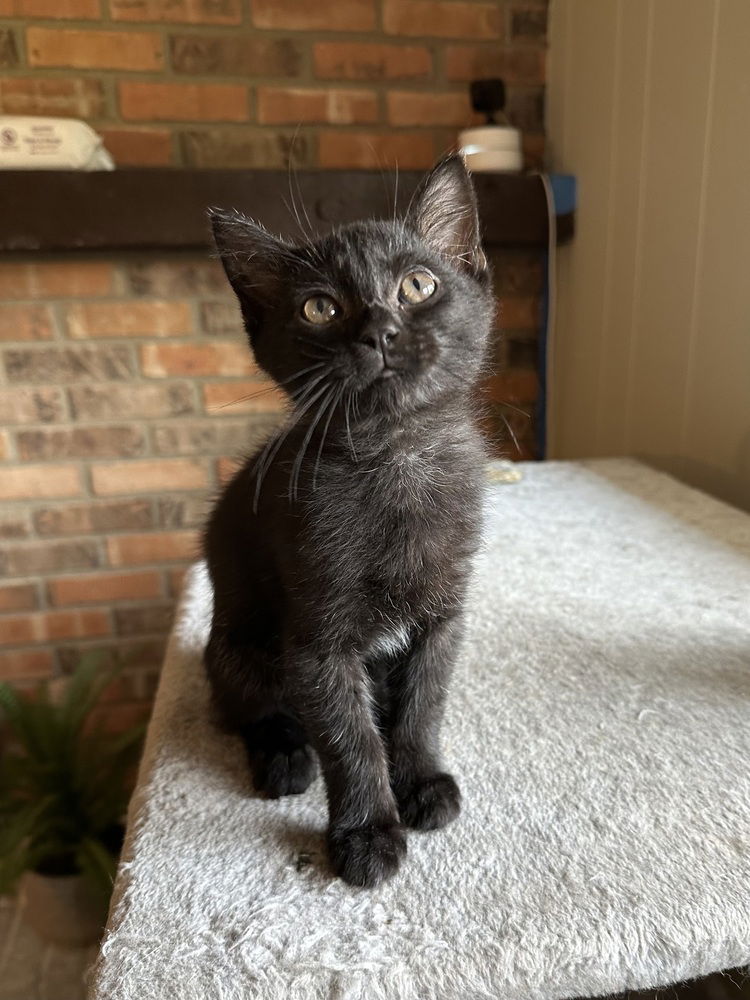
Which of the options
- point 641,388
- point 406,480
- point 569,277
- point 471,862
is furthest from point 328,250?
point 569,277

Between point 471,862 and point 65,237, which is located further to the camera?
point 65,237

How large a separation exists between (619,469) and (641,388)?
0.56ft

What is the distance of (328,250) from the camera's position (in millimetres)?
595

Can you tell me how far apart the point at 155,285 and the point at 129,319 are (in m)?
0.09

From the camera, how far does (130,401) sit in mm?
1642

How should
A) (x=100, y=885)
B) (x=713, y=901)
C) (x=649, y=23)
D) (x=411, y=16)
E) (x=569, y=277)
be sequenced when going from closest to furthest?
(x=713, y=901), (x=100, y=885), (x=649, y=23), (x=411, y=16), (x=569, y=277)

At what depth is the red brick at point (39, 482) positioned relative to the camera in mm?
1634

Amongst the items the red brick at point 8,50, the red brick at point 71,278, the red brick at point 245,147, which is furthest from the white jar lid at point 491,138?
the red brick at point 8,50

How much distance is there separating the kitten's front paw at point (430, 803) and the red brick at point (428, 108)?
57.7 inches

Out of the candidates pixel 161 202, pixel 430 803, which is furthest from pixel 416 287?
pixel 161 202

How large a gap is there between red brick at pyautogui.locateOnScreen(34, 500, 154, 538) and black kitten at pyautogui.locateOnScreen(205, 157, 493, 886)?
1.12 m

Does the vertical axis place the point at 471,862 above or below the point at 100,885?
above

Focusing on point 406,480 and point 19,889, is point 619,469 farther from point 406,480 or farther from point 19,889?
point 19,889

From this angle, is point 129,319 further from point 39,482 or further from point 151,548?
point 151,548
